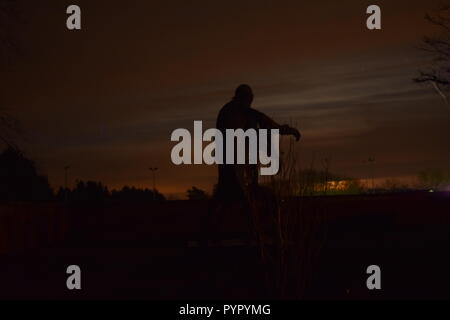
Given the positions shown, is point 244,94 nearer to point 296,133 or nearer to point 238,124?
point 238,124

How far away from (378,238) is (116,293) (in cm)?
392

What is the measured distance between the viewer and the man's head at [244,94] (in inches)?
316

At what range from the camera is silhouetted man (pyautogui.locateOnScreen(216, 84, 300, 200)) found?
25.5 feet

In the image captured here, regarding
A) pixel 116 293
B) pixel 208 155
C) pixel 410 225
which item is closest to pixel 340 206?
pixel 410 225

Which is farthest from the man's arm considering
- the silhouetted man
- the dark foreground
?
the dark foreground

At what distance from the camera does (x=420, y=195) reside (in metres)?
11.6

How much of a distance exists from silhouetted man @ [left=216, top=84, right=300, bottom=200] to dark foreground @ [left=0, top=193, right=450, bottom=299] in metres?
0.41

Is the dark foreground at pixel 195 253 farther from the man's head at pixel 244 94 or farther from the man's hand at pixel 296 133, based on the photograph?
the man's head at pixel 244 94

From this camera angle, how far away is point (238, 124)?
7.86 metres

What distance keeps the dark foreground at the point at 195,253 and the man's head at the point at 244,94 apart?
108 centimetres

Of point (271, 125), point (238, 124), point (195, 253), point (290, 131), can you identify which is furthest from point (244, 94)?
point (195, 253)
